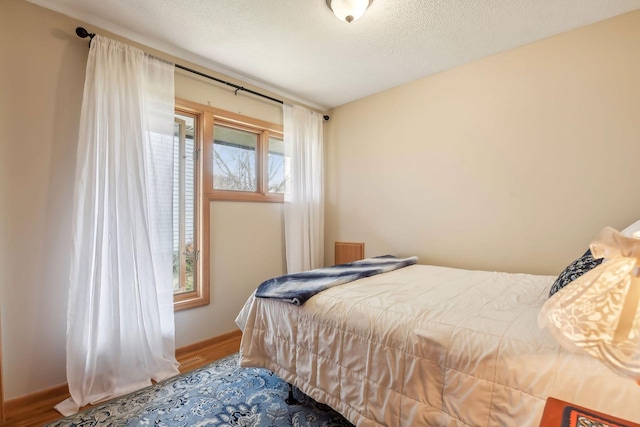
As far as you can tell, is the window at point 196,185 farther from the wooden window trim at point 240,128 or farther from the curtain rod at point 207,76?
the curtain rod at point 207,76

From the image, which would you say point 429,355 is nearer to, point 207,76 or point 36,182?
point 36,182

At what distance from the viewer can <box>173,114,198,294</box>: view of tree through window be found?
2.53 m

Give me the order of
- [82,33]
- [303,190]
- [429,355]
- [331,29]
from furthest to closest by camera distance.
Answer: [303,190]
[331,29]
[82,33]
[429,355]

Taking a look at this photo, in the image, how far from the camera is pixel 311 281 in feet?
6.23

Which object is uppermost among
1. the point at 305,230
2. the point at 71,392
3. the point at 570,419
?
the point at 305,230

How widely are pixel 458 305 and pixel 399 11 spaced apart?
6.05 feet

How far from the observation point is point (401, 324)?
4.19ft

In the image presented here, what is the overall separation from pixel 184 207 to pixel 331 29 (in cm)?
187

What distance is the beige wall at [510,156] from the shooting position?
6.46 feet

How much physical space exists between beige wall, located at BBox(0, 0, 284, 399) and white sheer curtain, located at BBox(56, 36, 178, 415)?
15 cm

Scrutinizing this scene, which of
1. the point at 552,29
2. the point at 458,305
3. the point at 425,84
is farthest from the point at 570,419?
the point at 425,84

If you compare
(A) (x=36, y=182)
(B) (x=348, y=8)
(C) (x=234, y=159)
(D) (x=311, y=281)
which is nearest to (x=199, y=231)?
(C) (x=234, y=159)

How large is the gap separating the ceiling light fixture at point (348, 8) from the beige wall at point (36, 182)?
1726mm

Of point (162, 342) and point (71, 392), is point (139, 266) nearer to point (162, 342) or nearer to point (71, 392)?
point (162, 342)
